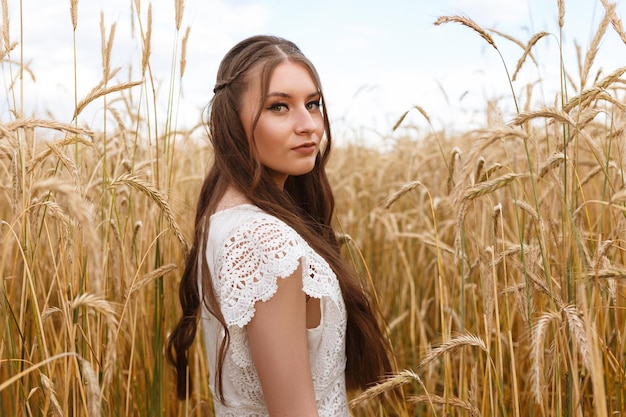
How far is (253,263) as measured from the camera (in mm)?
1202

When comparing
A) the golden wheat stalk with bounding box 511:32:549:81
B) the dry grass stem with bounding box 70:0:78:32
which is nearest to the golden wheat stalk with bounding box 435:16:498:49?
the golden wheat stalk with bounding box 511:32:549:81

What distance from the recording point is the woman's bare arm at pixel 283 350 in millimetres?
1152

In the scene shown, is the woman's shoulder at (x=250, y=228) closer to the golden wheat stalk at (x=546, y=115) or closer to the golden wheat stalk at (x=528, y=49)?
the golden wheat stalk at (x=546, y=115)

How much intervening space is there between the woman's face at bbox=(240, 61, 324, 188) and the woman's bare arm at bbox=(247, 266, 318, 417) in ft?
1.04

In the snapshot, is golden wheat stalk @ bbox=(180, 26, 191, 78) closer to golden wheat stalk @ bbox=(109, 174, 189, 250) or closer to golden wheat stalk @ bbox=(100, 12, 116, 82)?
golden wheat stalk @ bbox=(100, 12, 116, 82)

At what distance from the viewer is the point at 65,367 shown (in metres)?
1.16

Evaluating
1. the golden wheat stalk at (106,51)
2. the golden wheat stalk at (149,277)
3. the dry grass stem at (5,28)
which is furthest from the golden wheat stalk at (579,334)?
the dry grass stem at (5,28)

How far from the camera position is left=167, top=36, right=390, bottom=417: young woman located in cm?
117

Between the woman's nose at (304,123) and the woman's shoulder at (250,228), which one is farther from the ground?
the woman's nose at (304,123)

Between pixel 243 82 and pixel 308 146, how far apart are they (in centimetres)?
22

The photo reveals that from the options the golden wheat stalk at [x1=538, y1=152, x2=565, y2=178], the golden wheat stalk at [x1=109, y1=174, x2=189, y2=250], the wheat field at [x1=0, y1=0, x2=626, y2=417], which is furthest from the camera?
the golden wheat stalk at [x1=538, y1=152, x2=565, y2=178]

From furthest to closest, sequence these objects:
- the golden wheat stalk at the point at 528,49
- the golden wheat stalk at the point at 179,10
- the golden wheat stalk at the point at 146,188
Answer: the golden wheat stalk at the point at 179,10 < the golden wheat stalk at the point at 528,49 < the golden wheat stalk at the point at 146,188

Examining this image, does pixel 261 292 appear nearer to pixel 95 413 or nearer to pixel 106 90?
pixel 95 413

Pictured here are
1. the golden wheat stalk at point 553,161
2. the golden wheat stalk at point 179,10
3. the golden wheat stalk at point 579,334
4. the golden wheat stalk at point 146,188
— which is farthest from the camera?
the golden wheat stalk at point 179,10
